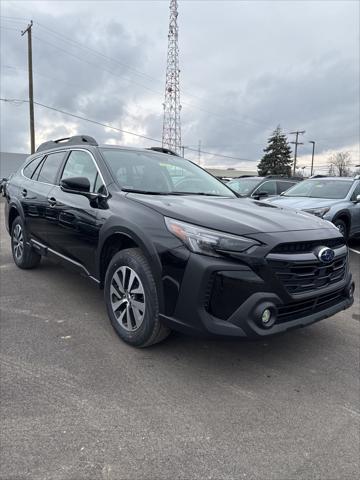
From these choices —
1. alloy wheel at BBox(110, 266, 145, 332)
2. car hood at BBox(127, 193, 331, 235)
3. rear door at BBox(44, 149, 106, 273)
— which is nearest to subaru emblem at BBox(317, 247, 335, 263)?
car hood at BBox(127, 193, 331, 235)

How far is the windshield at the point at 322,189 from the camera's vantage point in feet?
26.1

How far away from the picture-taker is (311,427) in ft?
7.68

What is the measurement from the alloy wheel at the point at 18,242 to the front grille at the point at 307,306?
155 inches

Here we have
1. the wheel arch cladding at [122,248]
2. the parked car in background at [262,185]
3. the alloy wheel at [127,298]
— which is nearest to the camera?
the wheel arch cladding at [122,248]

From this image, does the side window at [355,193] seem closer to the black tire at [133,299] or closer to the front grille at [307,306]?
the front grille at [307,306]

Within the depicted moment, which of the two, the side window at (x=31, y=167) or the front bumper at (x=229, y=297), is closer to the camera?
the front bumper at (x=229, y=297)

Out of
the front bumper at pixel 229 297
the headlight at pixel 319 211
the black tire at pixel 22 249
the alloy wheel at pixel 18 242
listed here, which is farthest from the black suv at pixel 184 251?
the headlight at pixel 319 211

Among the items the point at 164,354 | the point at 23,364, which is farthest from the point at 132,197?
the point at 23,364

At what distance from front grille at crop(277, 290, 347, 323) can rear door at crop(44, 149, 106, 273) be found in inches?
68.3

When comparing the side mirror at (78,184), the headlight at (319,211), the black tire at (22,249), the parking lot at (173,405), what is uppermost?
the side mirror at (78,184)

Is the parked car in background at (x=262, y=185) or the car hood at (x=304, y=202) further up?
the parked car in background at (x=262, y=185)

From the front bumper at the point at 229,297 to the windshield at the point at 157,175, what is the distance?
4.11 feet

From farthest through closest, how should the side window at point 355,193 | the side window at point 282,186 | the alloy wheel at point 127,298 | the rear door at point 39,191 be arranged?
1. the side window at point 282,186
2. the side window at point 355,193
3. the rear door at point 39,191
4. the alloy wheel at point 127,298

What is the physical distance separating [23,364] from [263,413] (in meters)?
1.81
